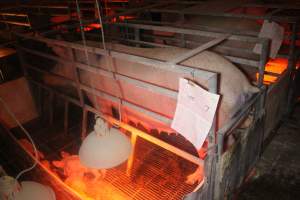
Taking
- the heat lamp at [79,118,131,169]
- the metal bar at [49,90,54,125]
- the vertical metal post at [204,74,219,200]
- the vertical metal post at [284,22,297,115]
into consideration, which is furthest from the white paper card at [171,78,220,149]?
the metal bar at [49,90,54,125]

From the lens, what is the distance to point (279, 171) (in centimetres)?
324

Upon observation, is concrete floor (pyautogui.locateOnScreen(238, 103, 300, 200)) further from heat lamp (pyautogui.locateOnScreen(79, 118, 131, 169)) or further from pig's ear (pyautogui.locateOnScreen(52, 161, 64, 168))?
pig's ear (pyautogui.locateOnScreen(52, 161, 64, 168))

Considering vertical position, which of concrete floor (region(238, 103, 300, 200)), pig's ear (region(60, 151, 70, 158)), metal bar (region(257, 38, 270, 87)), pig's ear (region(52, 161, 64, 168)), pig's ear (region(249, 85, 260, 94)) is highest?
metal bar (region(257, 38, 270, 87))

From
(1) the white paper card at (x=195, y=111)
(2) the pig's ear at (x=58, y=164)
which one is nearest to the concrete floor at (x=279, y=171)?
(1) the white paper card at (x=195, y=111)

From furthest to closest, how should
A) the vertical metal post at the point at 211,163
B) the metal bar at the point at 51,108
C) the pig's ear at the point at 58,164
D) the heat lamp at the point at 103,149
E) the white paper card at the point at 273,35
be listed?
the metal bar at the point at 51,108, the pig's ear at the point at 58,164, the white paper card at the point at 273,35, the vertical metal post at the point at 211,163, the heat lamp at the point at 103,149

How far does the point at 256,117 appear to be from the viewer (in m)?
2.66

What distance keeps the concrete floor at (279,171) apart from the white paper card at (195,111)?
1.44 m

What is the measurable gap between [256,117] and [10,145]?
2878mm

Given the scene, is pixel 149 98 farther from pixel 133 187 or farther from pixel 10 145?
pixel 10 145

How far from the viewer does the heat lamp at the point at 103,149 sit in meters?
1.68

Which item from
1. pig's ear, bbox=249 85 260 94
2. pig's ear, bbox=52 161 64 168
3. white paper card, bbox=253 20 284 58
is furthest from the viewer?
pig's ear, bbox=52 161 64 168

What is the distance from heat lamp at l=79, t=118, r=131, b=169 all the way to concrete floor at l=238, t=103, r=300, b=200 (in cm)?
190

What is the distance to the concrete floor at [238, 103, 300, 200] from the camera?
297 cm

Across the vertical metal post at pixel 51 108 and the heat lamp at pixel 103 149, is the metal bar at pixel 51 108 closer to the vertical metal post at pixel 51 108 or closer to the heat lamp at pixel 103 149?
the vertical metal post at pixel 51 108
